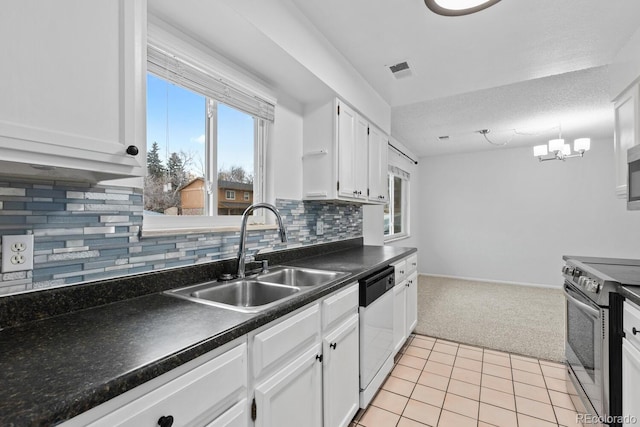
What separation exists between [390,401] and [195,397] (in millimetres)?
1592

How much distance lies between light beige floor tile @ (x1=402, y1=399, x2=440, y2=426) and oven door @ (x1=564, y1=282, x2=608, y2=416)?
818 mm

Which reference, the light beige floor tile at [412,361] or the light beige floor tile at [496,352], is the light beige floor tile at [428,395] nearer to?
the light beige floor tile at [412,361]

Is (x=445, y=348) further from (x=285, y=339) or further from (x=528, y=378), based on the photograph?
(x=285, y=339)

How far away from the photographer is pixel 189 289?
4.44 ft

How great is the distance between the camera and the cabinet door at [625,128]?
6.51ft

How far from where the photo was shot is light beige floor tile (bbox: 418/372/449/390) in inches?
83.7

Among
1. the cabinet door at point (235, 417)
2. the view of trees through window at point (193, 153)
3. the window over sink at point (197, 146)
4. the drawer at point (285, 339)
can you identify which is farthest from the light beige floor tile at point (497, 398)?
the view of trees through window at point (193, 153)

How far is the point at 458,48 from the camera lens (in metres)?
2.14

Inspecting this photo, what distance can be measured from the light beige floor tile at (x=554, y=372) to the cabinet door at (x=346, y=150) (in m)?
2.05

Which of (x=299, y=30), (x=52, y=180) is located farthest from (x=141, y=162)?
(x=299, y=30)

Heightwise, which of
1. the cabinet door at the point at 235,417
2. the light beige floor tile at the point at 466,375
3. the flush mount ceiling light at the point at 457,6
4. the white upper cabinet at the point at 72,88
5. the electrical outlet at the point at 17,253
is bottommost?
the light beige floor tile at the point at 466,375

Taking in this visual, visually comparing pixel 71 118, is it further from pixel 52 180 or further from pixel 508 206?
pixel 508 206

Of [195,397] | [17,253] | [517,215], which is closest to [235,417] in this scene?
[195,397]

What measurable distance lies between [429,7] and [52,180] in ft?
6.57
